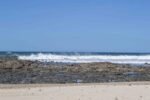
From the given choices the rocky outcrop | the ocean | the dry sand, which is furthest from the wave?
the dry sand

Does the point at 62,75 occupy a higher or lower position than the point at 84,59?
lower

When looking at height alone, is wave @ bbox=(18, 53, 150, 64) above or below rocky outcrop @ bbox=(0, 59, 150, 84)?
above

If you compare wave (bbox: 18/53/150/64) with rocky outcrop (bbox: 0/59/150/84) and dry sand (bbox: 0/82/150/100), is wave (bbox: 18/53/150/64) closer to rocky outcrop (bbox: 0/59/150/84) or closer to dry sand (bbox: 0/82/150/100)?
rocky outcrop (bbox: 0/59/150/84)

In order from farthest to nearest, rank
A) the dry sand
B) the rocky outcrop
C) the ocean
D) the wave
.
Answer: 1. the ocean
2. the wave
3. the rocky outcrop
4. the dry sand

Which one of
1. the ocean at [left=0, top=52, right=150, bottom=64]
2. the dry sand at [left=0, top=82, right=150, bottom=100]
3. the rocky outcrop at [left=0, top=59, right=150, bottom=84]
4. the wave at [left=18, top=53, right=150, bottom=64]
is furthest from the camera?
the ocean at [left=0, top=52, right=150, bottom=64]

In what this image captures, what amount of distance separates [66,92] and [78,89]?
101 centimetres

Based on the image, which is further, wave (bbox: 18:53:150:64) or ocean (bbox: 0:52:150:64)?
ocean (bbox: 0:52:150:64)

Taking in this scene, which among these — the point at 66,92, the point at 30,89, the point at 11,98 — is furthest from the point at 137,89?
the point at 11,98

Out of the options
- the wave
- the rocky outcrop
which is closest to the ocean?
the wave

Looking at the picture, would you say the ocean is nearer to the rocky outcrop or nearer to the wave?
the wave

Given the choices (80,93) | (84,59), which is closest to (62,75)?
(80,93)

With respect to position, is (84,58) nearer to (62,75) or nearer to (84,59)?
(84,59)

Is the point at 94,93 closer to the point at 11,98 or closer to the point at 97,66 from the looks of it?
the point at 11,98

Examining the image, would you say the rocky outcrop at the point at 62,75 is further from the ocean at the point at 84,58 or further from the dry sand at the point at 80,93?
the ocean at the point at 84,58
